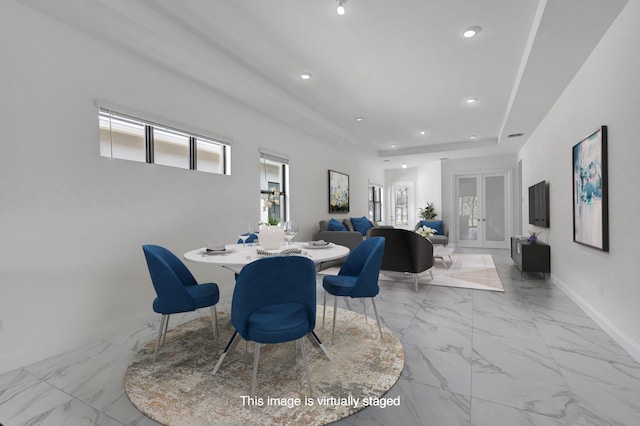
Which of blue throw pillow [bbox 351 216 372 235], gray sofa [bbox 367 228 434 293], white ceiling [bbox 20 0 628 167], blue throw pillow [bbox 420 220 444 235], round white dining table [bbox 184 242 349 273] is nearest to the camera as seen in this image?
round white dining table [bbox 184 242 349 273]

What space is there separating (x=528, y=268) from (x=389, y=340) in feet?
11.2

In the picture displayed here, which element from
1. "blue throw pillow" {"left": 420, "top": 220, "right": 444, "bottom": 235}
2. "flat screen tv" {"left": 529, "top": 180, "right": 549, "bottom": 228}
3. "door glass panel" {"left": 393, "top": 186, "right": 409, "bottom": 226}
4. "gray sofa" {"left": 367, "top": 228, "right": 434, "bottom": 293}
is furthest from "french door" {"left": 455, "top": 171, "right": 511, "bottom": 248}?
"gray sofa" {"left": 367, "top": 228, "right": 434, "bottom": 293}

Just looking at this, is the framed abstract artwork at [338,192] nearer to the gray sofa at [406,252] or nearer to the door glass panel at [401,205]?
the gray sofa at [406,252]

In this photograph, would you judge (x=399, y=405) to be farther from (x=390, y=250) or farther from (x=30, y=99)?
(x=30, y=99)

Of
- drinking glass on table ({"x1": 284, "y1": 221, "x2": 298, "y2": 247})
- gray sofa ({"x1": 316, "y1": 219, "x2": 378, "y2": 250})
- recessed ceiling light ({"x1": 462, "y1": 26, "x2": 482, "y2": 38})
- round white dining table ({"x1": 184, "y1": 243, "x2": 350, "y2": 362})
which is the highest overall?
recessed ceiling light ({"x1": 462, "y1": 26, "x2": 482, "y2": 38})

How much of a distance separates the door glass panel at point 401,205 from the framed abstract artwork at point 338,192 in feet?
11.2

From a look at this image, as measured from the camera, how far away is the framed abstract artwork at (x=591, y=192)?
2646 millimetres

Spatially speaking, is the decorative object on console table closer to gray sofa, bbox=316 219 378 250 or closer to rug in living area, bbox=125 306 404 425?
gray sofa, bbox=316 219 378 250

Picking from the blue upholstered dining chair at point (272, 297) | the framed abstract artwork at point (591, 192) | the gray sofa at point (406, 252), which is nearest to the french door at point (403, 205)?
the gray sofa at point (406, 252)

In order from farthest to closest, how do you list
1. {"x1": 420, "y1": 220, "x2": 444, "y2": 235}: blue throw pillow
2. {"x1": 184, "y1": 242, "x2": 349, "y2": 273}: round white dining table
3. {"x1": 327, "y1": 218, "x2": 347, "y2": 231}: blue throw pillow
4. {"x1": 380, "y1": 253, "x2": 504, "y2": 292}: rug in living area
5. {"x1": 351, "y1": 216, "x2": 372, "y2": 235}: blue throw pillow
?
{"x1": 420, "y1": 220, "x2": 444, "y2": 235}: blue throw pillow, {"x1": 351, "y1": 216, "x2": 372, "y2": 235}: blue throw pillow, {"x1": 327, "y1": 218, "x2": 347, "y2": 231}: blue throw pillow, {"x1": 380, "y1": 253, "x2": 504, "y2": 292}: rug in living area, {"x1": 184, "y1": 242, "x2": 349, "y2": 273}: round white dining table

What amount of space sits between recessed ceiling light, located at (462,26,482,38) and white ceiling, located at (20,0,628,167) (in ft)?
0.24

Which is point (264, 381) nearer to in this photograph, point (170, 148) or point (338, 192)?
point (170, 148)

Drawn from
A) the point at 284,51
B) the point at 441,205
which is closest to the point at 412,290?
the point at 284,51

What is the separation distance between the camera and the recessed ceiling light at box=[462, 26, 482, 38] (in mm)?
2922
